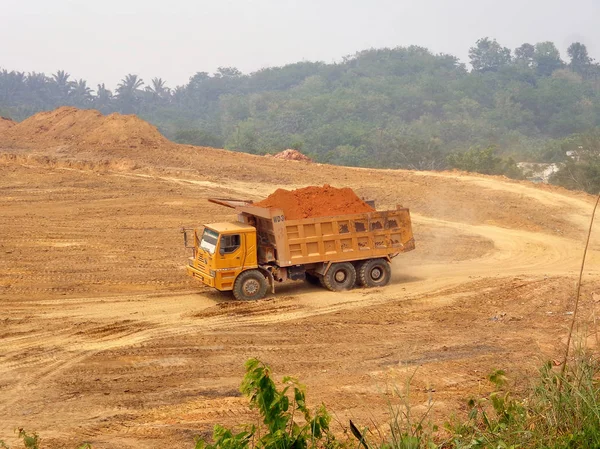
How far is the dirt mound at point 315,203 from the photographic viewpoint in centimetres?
1794

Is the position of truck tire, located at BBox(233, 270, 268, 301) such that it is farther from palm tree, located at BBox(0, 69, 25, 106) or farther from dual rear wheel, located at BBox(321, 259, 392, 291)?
palm tree, located at BBox(0, 69, 25, 106)

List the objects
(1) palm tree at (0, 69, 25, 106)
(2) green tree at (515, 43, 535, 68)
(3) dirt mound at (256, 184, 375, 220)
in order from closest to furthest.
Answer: (3) dirt mound at (256, 184, 375, 220), (1) palm tree at (0, 69, 25, 106), (2) green tree at (515, 43, 535, 68)

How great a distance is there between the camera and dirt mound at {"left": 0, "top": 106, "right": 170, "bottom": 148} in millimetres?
39062

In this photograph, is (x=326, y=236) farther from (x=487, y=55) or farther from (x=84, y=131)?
(x=487, y=55)

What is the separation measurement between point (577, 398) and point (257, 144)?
2066 inches

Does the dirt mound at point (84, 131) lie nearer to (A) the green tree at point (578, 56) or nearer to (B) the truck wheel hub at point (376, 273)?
(B) the truck wheel hub at point (376, 273)

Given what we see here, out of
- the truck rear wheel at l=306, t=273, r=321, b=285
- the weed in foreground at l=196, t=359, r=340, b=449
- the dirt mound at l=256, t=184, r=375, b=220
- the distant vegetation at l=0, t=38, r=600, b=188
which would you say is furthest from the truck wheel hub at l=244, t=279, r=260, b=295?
the distant vegetation at l=0, t=38, r=600, b=188

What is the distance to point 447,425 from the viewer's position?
753 centimetres

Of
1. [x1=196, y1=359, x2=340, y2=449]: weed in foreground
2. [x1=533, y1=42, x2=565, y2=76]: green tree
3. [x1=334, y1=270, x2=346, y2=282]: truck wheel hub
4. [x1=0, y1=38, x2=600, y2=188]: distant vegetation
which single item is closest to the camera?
[x1=196, y1=359, x2=340, y2=449]: weed in foreground

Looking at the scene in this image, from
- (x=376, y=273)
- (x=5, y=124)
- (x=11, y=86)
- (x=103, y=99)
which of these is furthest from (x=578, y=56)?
(x=376, y=273)

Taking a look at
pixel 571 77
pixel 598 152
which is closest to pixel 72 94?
pixel 571 77

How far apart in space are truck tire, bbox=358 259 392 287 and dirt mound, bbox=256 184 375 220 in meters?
1.22

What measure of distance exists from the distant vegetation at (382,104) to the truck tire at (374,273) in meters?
24.9

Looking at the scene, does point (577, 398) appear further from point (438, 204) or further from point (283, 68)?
point (283, 68)
